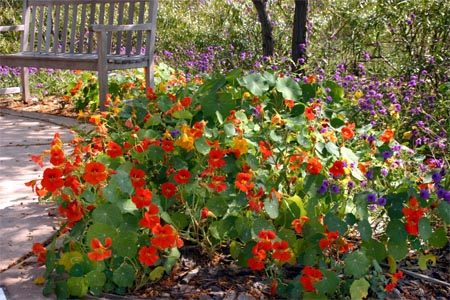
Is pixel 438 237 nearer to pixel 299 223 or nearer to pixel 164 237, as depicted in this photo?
pixel 299 223

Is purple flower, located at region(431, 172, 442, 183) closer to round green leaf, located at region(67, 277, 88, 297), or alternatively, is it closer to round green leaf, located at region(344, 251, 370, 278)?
round green leaf, located at region(344, 251, 370, 278)

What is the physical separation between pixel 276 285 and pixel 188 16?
759 cm

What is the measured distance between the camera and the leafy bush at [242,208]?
2.18m

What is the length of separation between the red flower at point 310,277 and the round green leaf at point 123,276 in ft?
1.78

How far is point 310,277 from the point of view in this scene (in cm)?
213

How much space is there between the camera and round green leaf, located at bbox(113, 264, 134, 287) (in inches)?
86.3

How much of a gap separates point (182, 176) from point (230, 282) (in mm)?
401

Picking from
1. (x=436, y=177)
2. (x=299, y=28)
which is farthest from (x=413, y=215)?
(x=299, y=28)

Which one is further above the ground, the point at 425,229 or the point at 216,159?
the point at 216,159

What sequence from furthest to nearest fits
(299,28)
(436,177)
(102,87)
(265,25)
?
(265,25), (299,28), (102,87), (436,177)

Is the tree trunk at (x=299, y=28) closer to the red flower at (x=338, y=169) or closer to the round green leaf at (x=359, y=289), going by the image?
the red flower at (x=338, y=169)

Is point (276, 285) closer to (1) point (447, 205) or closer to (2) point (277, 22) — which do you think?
(1) point (447, 205)

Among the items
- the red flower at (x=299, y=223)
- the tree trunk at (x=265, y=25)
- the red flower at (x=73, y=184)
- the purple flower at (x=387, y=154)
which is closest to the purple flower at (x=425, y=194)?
the purple flower at (x=387, y=154)

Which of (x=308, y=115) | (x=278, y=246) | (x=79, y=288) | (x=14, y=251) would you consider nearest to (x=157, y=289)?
(x=79, y=288)
